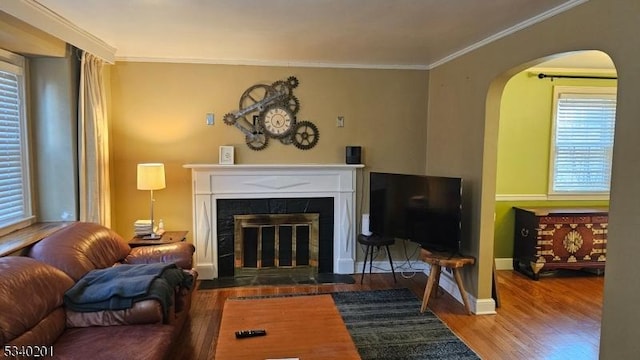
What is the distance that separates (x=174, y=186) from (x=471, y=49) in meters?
3.34

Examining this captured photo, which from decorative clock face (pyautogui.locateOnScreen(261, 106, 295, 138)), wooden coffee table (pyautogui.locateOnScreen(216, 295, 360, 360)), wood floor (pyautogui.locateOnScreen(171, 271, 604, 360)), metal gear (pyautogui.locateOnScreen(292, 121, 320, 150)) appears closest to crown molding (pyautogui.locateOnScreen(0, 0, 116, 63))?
decorative clock face (pyautogui.locateOnScreen(261, 106, 295, 138))

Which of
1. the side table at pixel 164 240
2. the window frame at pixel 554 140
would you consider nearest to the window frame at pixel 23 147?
the side table at pixel 164 240

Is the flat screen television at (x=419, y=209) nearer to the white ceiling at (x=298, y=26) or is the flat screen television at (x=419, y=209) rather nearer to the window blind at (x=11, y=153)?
the white ceiling at (x=298, y=26)

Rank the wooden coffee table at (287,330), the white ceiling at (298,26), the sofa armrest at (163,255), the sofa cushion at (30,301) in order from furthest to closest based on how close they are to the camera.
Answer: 1. the sofa armrest at (163,255)
2. the white ceiling at (298,26)
3. the wooden coffee table at (287,330)
4. the sofa cushion at (30,301)

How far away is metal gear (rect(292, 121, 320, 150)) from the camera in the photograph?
4.66 meters

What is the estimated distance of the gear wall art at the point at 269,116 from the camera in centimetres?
455

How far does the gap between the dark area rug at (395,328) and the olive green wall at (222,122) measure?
4.09 feet

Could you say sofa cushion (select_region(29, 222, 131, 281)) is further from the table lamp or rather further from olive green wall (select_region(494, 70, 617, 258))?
olive green wall (select_region(494, 70, 617, 258))

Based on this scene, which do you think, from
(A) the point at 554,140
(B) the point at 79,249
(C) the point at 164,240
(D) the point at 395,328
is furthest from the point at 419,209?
(B) the point at 79,249

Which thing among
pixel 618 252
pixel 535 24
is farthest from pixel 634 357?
pixel 535 24

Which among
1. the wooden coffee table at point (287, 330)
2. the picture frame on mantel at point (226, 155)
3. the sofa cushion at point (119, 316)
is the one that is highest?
the picture frame on mantel at point (226, 155)

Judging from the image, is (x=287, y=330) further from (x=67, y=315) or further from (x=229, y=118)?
(x=229, y=118)

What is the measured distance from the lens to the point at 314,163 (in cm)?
471

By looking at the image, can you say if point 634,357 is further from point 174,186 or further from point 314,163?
point 174,186
